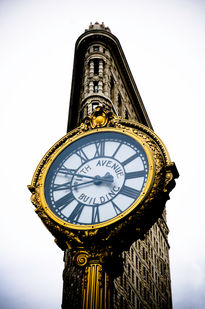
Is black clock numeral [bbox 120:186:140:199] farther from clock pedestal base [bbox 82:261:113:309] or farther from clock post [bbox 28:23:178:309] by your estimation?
clock pedestal base [bbox 82:261:113:309]

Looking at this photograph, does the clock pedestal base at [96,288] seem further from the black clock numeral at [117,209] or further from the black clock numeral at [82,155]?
the black clock numeral at [82,155]

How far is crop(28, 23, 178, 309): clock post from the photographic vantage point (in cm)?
Result: 417

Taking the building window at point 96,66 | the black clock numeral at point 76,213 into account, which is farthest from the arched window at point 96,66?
the black clock numeral at point 76,213

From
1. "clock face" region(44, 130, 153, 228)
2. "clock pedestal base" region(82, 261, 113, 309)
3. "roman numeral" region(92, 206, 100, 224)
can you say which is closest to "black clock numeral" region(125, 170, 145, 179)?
"clock face" region(44, 130, 153, 228)

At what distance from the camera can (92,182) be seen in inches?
183

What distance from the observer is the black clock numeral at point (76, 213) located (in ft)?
14.5

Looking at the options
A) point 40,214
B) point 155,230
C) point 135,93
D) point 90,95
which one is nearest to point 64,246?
point 40,214

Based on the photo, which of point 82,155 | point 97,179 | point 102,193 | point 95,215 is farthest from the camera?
point 82,155

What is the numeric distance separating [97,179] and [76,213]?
426mm

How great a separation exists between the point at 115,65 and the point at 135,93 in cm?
580

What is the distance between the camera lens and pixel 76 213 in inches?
175

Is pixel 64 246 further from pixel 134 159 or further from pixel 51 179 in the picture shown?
pixel 134 159

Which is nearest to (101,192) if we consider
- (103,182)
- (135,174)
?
(103,182)

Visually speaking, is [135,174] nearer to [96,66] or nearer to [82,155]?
[82,155]
